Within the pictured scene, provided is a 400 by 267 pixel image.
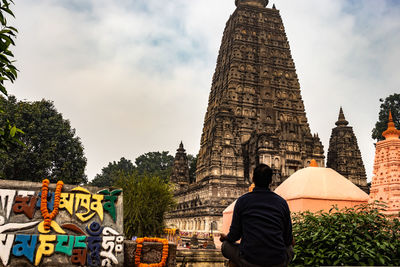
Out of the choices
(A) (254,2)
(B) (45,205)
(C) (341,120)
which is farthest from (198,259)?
(A) (254,2)

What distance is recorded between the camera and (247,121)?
37750mm

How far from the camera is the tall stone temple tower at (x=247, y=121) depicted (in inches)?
1303

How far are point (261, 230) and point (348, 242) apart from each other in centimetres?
308

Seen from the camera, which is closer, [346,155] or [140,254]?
[140,254]

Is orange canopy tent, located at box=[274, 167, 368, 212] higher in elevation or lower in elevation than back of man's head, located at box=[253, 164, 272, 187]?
higher

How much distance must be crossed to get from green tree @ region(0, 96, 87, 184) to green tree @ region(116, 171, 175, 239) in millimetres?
17702

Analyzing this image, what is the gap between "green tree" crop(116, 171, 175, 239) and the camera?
1551 cm

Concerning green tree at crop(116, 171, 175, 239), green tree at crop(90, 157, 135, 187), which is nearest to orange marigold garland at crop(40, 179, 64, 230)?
green tree at crop(116, 171, 175, 239)

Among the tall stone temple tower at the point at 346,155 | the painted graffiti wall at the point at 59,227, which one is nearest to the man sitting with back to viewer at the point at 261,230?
the painted graffiti wall at the point at 59,227

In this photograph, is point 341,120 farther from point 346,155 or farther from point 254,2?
point 254,2

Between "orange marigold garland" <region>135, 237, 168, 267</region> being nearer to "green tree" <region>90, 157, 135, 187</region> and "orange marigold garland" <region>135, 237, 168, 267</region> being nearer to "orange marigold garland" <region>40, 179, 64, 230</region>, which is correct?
"orange marigold garland" <region>40, 179, 64, 230</region>

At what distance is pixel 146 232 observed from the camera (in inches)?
627

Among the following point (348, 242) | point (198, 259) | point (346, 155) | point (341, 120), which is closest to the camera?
point (348, 242)

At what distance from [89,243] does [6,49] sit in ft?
10.3
